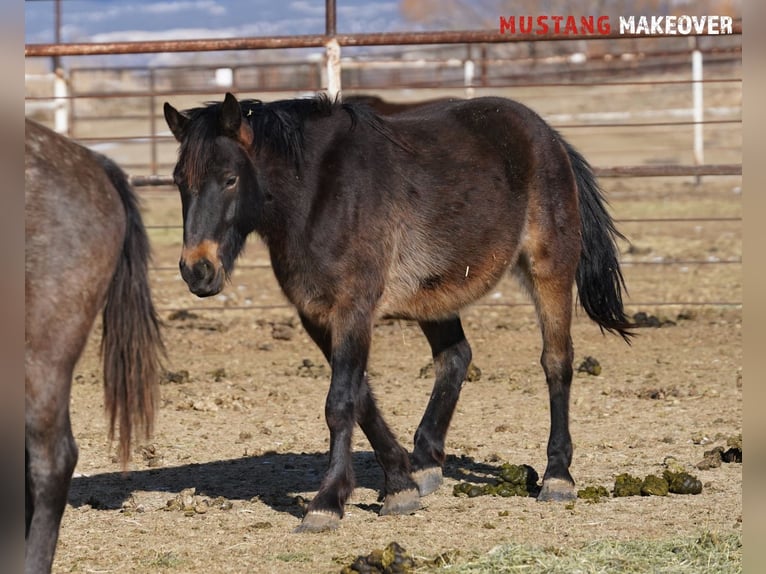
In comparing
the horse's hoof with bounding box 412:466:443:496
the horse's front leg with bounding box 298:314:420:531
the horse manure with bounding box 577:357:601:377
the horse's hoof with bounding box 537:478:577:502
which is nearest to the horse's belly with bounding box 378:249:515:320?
the horse's front leg with bounding box 298:314:420:531

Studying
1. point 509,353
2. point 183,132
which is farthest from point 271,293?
point 183,132

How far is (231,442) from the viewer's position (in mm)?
6270

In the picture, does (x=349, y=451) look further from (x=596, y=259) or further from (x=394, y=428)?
(x=596, y=259)

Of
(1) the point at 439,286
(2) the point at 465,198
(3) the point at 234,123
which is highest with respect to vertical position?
(3) the point at 234,123

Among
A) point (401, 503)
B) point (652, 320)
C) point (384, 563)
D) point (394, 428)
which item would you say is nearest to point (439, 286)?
point (401, 503)

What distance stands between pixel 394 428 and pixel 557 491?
59.7 inches

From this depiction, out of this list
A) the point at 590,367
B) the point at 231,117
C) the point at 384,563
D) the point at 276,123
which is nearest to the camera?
the point at 384,563

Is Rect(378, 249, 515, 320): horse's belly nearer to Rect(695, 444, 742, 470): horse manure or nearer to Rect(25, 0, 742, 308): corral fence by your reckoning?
Rect(695, 444, 742, 470): horse manure

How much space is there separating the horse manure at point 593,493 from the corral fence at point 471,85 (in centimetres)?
346

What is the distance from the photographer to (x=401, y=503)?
4934 millimetres

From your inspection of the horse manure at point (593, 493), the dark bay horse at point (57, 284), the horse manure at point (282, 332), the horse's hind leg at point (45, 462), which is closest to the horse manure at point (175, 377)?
the horse manure at point (282, 332)

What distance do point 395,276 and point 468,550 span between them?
142 cm

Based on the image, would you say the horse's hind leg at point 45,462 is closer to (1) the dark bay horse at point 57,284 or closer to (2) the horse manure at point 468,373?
(1) the dark bay horse at point 57,284

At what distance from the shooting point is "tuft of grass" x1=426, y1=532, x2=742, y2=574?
3.85 m
